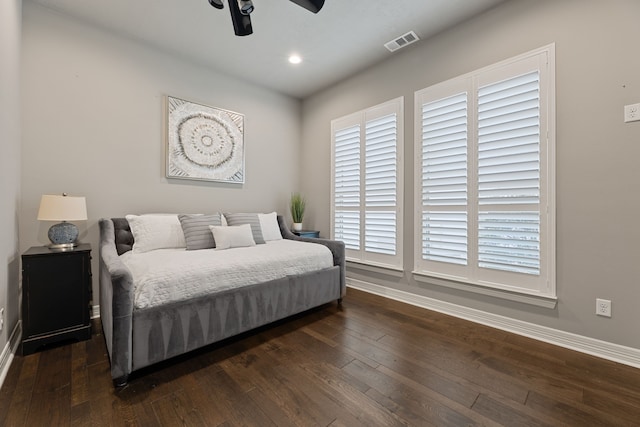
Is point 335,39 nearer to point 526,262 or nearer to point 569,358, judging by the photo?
point 526,262

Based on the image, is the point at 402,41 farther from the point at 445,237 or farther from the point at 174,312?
the point at 174,312

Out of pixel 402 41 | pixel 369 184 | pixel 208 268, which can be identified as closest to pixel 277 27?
pixel 402 41

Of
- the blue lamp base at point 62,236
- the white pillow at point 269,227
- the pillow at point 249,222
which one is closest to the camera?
the blue lamp base at point 62,236

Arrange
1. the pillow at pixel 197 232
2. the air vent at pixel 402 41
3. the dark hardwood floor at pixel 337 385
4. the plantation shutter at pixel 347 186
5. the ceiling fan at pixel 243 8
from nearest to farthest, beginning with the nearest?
the dark hardwood floor at pixel 337 385 → the ceiling fan at pixel 243 8 → the pillow at pixel 197 232 → the air vent at pixel 402 41 → the plantation shutter at pixel 347 186

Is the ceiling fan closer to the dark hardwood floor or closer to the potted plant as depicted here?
the dark hardwood floor

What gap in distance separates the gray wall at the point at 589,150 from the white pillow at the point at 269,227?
7.51 ft

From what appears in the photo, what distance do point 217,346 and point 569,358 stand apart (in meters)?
2.58

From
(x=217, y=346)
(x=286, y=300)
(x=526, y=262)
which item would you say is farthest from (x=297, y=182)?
(x=526, y=262)

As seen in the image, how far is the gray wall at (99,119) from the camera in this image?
2379 mm

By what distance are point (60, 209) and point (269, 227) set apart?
1928 mm

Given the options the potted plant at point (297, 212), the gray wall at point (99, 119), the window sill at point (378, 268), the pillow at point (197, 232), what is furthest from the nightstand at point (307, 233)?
the pillow at point (197, 232)

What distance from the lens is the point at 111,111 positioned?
2.74m

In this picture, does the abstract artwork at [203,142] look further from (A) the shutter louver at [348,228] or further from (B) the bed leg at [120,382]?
(B) the bed leg at [120,382]

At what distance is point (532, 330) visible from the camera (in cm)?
224
